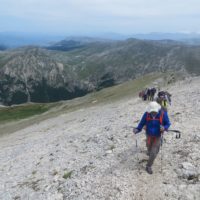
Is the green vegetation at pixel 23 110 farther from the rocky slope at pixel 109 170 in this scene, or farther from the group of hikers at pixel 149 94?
the rocky slope at pixel 109 170

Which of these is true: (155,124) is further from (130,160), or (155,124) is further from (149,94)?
(149,94)

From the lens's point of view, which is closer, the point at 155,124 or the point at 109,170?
the point at 155,124

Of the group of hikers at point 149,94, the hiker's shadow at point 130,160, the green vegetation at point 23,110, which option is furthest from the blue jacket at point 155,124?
the green vegetation at point 23,110

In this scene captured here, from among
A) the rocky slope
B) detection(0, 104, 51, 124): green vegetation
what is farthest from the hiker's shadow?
detection(0, 104, 51, 124): green vegetation

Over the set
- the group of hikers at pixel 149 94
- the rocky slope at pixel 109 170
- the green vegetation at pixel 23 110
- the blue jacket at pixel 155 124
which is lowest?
the green vegetation at pixel 23 110

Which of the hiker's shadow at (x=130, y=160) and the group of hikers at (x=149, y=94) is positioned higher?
the hiker's shadow at (x=130, y=160)

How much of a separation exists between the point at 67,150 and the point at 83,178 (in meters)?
7.32

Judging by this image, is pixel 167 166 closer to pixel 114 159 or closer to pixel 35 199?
pixel 114 159

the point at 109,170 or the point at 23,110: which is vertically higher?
the point at 109,170

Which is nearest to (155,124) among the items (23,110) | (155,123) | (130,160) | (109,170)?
(155,123)

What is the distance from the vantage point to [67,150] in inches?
1049

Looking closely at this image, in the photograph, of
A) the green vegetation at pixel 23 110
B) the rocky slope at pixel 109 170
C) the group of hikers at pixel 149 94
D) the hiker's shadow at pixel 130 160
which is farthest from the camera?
the green vegetation at pixel 23 110

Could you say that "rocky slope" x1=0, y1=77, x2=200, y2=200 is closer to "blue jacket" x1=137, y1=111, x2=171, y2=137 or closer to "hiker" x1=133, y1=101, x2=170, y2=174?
"hiker" x1=133, y1=101, x2=170, y2=174

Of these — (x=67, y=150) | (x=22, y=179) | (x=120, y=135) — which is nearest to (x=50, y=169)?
(x=22, y=179)
